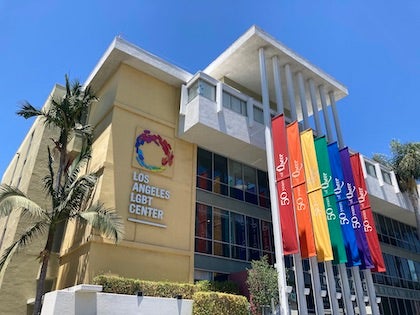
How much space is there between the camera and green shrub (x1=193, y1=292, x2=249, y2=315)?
45.8 ft

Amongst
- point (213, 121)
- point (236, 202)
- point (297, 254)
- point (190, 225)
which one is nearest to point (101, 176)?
point (190, 225)

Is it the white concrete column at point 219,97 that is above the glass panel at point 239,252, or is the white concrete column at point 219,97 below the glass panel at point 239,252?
above

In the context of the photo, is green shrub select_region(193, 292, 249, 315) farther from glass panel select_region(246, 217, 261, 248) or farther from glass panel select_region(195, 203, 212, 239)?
glass panel select_region(246, 217, 261, 248)

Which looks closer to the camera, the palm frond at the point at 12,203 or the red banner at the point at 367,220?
the palm frond at the point at 12,203

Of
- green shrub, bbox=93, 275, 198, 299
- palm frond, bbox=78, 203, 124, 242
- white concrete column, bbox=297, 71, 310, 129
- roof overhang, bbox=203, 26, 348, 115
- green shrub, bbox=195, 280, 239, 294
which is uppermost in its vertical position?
roof overhang, bbox=203, 26, 348, 115

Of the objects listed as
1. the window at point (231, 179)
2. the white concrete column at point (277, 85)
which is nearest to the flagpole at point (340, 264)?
the white concrete column at point (277, 85)

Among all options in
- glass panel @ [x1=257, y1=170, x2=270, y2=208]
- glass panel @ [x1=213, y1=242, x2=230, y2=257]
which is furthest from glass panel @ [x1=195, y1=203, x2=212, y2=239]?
glass panel @ [x1=257, y1=170, x2=270, y2=208]

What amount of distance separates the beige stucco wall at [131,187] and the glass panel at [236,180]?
262 centimetres

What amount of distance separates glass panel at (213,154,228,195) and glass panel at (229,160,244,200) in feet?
1.25

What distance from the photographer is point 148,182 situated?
58.7 ft

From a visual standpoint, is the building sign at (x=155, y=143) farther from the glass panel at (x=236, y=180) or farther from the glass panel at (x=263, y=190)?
the glass panel at (x=263, y=190)

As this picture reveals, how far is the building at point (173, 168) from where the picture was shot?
54.6 ft

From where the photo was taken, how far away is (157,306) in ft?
43.2

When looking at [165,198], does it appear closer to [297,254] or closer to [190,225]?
[190,225]
